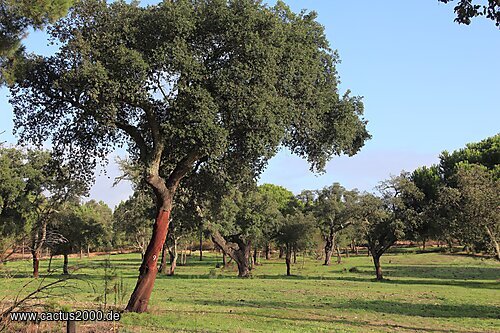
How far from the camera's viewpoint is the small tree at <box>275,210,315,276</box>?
184ft

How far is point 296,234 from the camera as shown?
2207 inches

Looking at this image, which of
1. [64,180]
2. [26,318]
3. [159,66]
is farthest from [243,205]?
[26,318]

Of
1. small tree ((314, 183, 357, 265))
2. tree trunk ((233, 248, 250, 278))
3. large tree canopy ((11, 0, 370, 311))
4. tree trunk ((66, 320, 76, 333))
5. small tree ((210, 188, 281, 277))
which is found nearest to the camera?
tree trunk ((66, 320, 76, 333))

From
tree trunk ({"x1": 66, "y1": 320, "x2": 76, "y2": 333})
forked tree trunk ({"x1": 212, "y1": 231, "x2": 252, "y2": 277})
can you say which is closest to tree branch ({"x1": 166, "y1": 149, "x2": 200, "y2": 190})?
tree trunk ({"x1": 66, "y1": 320, "x2": 76, "y2": 333})

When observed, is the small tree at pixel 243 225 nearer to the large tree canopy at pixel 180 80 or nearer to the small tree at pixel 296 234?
the small tree at pixel 296 234

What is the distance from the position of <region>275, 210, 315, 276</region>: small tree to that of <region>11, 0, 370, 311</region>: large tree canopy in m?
39.2

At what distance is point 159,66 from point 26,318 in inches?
409

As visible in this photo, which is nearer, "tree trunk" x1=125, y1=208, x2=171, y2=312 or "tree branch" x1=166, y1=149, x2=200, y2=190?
"tree trunk" x1=125, y1=208, x2=171, y2=312

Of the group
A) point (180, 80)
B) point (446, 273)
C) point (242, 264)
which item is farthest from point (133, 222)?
point (180, 80)

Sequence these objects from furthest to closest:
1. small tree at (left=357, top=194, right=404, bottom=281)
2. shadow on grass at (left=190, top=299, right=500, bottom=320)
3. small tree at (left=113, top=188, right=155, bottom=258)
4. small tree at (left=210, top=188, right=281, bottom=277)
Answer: small tree at (left=113, top=188, right=155, bottom=258) → small tree at (left=210, top=188, right=281, bottom=277) → small tree at (left=357, top=194, right=404, bottom=281) → shadow on grass at (left=190, top=299, right=500, bottom=320)

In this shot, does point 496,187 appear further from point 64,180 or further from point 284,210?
point 284,210

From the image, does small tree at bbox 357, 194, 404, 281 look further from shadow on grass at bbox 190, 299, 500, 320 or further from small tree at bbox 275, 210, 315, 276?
shadow on grass at bbox 190, 299, 500, 320

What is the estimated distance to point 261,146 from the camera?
16.1 meters

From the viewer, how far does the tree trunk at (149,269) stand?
16297 mm
